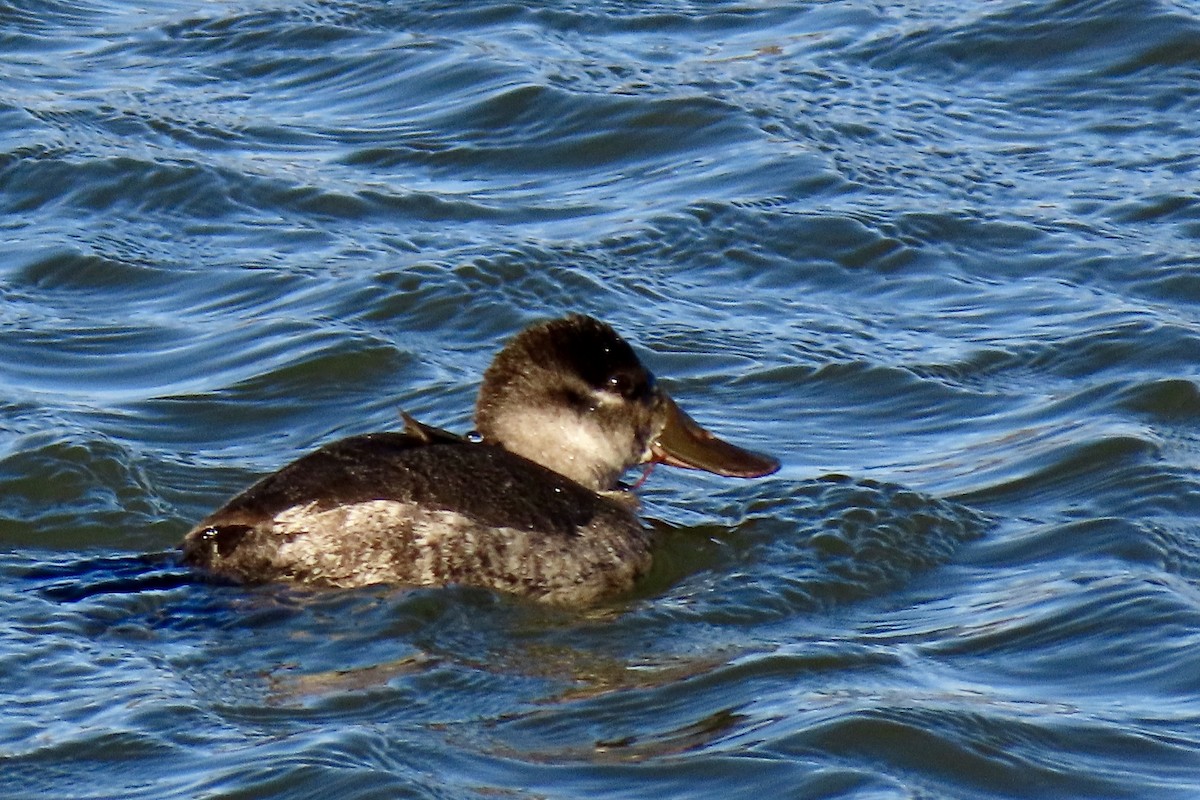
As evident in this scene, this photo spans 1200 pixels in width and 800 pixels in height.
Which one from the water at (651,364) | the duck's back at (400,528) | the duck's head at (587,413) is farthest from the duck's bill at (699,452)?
the duck's back at (400,528)

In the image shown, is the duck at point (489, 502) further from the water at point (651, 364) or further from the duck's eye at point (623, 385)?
the water at point (651, 364)

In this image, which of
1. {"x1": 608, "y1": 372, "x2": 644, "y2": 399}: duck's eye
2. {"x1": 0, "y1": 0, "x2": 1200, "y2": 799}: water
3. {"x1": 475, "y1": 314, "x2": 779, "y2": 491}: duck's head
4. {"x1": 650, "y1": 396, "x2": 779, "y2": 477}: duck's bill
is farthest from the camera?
{"x1": 650, "y1": 396, "x2": 779, "y2": 477}: duck's bill

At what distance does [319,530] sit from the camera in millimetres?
7156

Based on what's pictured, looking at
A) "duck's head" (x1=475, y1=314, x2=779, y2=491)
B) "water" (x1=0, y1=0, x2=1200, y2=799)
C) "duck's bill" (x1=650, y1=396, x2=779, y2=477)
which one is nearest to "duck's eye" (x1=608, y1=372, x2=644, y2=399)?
"duck's head" (x1=475, y1=314, x2=779, y2=491)

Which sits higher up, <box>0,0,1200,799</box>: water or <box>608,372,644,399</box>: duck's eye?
<box>608,372,644,399</box>: duck's eye

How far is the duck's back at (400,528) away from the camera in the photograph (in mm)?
7176

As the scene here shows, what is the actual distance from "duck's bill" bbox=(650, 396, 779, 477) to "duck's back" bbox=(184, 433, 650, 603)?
810mm

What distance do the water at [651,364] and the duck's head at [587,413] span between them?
0.91ft

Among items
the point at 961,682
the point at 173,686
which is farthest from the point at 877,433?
the point at 173,686

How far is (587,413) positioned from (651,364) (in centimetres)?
157

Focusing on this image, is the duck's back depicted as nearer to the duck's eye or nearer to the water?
the water

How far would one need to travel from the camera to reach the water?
6.36 metres

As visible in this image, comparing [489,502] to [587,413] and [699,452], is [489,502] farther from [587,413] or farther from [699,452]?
[699,452]

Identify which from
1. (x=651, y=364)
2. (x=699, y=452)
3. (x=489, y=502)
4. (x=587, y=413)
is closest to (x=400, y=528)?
(x=489, y=502)
